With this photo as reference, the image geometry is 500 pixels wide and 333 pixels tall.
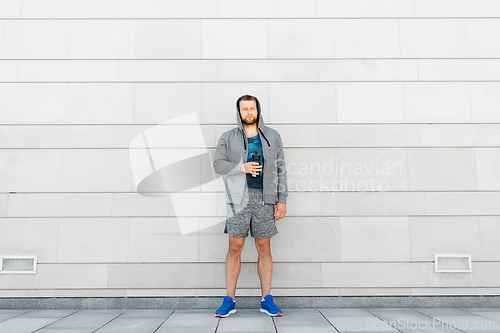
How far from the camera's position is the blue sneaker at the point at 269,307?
96.9 inches

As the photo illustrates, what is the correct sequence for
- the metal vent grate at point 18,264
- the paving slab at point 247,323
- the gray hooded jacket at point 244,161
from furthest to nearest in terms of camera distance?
the metal vent grate at point 18,264, the gray hooded jacket at point 244,161, the paving slab at point 247,323

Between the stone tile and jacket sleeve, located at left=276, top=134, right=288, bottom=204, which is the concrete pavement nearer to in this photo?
the stone tile

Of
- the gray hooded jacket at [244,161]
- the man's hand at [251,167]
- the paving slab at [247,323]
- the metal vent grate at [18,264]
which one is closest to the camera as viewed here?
the paving slab at [247,323]

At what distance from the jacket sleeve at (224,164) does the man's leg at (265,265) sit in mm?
640

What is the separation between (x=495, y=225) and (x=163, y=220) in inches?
127

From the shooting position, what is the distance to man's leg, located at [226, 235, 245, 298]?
99.7 inches

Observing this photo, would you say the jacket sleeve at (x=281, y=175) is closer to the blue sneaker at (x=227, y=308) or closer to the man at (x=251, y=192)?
the man at (x=251, y=192)

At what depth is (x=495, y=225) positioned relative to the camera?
2830mm

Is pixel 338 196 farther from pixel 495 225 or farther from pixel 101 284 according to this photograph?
pixel 101 284
